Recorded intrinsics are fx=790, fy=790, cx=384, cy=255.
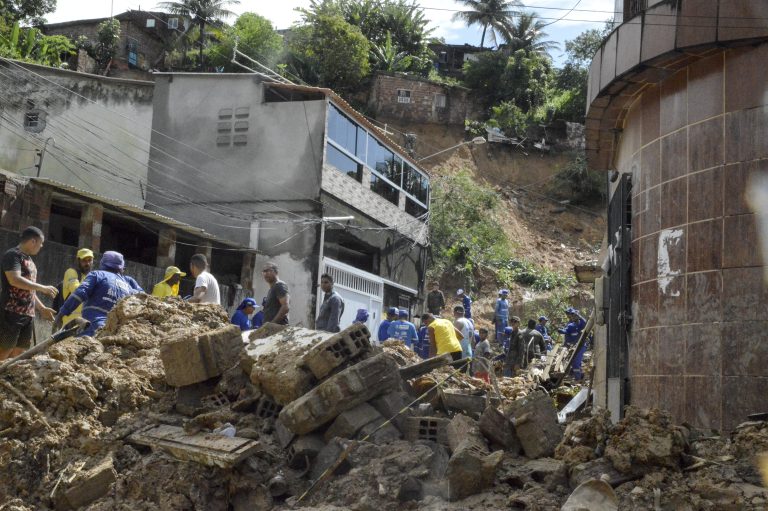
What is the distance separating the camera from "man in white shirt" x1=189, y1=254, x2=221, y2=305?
8773mm

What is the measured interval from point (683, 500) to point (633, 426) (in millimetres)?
746

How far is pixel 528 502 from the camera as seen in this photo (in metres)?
5.21

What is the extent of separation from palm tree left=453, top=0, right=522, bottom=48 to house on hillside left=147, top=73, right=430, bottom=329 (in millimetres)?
25762

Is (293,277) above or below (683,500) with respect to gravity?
above

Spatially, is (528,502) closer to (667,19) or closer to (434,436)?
(434,436)

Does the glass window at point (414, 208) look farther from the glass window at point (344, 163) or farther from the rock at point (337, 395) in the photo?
the rock at point (337, 395)

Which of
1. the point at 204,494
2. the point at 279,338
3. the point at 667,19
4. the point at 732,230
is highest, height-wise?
the point at 667,19

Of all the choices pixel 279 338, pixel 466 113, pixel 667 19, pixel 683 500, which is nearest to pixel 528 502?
pixel 683 500

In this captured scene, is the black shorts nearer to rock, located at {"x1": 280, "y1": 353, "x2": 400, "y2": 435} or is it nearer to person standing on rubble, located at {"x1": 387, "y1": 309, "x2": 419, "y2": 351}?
rock, located at {"x1": 280, "y1": 353, "x2": 400, "y2": 435}

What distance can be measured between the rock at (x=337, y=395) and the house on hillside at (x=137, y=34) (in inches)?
1458

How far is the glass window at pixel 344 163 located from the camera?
2122 cm

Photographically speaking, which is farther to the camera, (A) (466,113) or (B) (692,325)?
(A) (466,113)

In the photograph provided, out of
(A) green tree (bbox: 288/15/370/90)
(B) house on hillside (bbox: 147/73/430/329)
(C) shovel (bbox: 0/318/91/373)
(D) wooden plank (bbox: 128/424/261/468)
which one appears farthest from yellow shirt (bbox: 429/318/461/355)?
(A) green tree (bbox: 288/15/370/90)

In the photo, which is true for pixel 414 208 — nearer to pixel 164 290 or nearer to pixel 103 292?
pixel 164 290
